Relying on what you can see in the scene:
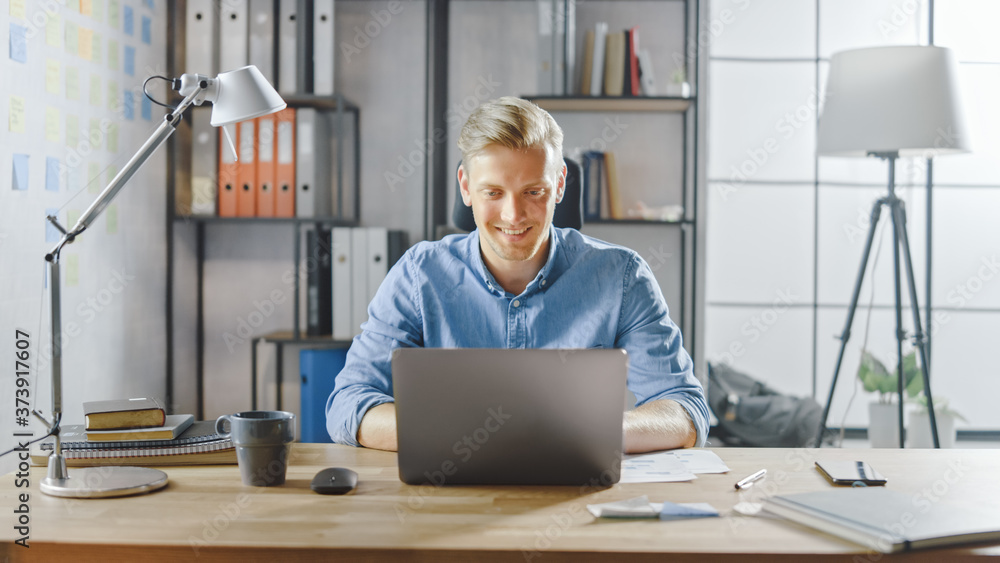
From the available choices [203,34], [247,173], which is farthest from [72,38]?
[247,173]

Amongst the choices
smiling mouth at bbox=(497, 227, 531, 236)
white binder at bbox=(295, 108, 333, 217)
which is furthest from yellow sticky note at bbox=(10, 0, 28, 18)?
smiling mouth at bbox=(497, 227, 531, 236)

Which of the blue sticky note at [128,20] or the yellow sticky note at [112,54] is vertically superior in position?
the blue sticky note at [128,20]

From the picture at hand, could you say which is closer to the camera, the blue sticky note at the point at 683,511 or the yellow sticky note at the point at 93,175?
the blue sticky note at the point at 683,511

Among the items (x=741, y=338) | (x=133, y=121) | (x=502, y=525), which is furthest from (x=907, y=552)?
(x=741, y=338)

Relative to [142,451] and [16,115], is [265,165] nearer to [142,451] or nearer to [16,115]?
[16,115]

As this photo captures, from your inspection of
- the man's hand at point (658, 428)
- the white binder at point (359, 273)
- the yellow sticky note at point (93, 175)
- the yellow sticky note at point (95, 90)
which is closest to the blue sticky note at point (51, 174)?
the yellow sticky note at point (93, 175)

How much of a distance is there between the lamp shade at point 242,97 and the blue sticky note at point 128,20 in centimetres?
171

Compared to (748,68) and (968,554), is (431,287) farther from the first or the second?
(748,68)

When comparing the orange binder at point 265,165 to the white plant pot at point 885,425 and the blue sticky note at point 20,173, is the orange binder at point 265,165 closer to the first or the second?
the blue sticky note at point 20,173

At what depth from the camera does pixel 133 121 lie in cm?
266

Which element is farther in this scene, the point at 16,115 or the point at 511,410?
the point at 16,115

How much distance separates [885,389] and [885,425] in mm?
145

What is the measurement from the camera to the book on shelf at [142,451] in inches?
45.2

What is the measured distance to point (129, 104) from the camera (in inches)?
104
